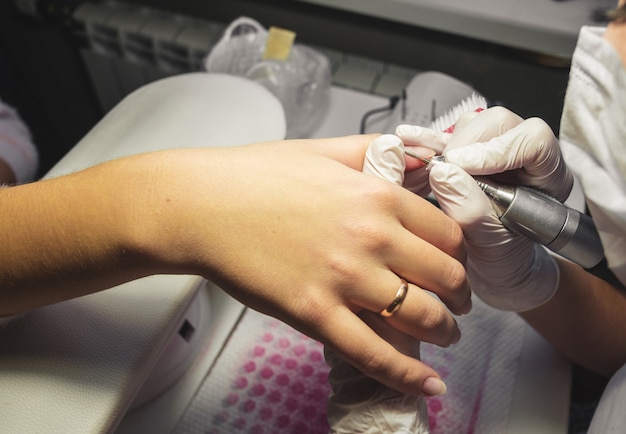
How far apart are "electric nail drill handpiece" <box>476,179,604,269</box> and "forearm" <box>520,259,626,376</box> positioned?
209 millimetres

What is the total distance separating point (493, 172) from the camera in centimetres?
62

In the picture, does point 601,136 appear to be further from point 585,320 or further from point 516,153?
point 585,320

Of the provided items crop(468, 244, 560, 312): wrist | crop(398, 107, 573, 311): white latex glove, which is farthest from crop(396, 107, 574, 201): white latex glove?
crop(468, 244, 560, 312): wrist

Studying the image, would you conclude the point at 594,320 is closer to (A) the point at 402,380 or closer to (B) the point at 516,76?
(A) the point at 402,380

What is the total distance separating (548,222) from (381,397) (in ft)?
0.92

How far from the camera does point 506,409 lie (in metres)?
0.77

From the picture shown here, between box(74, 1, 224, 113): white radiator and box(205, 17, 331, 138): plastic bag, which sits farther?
box(74, 1, 224, 113): white radiator

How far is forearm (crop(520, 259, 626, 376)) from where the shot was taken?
0.78 m

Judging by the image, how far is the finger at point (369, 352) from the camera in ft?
1.84

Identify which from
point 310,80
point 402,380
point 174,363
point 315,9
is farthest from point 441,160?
point 315,9

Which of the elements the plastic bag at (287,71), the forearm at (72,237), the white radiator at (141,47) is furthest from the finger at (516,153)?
the white radiator at (141,47)

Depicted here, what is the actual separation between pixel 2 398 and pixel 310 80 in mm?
1043

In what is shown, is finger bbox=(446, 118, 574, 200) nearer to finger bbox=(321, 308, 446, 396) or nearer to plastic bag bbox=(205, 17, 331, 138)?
finger bbox=(321, 308, 446, 396)

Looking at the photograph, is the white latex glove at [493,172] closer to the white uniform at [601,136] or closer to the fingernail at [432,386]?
the white uniform at [601,136]
